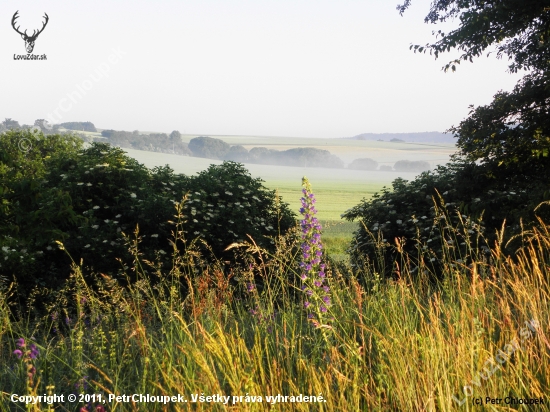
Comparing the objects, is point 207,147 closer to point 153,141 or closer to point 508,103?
point 153,141

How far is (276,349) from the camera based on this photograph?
400 centimetres

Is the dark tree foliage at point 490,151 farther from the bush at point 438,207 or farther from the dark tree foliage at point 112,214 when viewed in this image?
the dark tree foliage at point 112,214

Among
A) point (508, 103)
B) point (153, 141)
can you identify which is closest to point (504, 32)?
point (508, 103)

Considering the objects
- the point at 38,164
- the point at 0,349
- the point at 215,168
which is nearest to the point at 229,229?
the point at 215,168

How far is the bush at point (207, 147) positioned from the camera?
173 ft

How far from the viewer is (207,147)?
2079 inches

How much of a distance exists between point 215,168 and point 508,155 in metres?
5.80

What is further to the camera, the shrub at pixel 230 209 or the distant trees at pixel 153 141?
the distant trees at pixel 153 141

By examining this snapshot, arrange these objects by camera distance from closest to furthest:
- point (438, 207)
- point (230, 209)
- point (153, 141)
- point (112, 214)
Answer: point (230, 209) < point (112, 214) < point (438, 207) < point (153, 141)

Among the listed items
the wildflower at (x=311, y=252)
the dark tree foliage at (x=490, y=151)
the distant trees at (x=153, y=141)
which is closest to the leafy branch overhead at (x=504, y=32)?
the dark tree foliage at (x=490, y=151)

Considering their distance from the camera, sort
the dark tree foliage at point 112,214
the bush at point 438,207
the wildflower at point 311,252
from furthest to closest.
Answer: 1. the bush at point 438,207
2. the dark tree foliage at point 112,214
3. the wildflower at point 311,252

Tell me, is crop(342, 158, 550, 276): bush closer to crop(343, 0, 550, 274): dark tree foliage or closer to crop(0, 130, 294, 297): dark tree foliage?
crop(343, 0, 550, 274): dark tree foliage

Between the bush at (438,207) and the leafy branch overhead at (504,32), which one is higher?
the leafy branch overhead at (504,32)

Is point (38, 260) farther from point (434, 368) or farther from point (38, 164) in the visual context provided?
point (38, 164)
